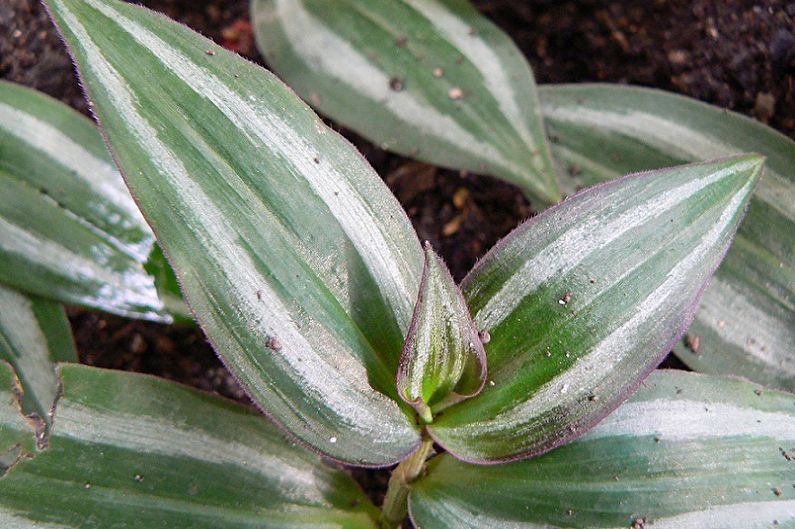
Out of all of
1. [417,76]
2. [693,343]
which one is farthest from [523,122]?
[693,343]

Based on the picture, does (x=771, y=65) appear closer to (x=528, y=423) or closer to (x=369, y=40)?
(x=369, y=40)

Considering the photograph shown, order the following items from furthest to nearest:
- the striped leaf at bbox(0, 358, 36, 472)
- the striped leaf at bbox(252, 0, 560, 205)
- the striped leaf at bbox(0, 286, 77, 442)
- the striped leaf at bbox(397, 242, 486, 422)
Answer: the striped leaf at bbox(252, 0, 560, 205) → the striped leaf at bbox(0, 286, 77, 442) → the striped leaf at bbox(0, 358, 36, 472) → the striped leaf at bbox(397, 242, 486, 422)

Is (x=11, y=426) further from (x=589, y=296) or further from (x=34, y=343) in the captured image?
(x=589, y=296)

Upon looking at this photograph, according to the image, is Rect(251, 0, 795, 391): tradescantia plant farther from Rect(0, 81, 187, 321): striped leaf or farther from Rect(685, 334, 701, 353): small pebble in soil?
Rect(0, 81, 187, 321): striped leaf

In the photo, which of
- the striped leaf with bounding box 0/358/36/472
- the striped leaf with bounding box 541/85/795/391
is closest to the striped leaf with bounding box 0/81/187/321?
the striped leaf with bounding box 0/358/36/472

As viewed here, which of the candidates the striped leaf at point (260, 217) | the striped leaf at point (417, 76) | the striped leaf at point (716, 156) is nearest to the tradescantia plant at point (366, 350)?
the striped leaf at point (260, 217)

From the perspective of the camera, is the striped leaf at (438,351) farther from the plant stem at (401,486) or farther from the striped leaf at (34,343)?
the striped leaf at (34,343)

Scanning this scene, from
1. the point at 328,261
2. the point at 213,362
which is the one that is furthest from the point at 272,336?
the point at 213,362

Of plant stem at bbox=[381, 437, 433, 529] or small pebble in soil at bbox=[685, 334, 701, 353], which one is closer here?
plant stem at bbox=[381, 437, 433, 529]
